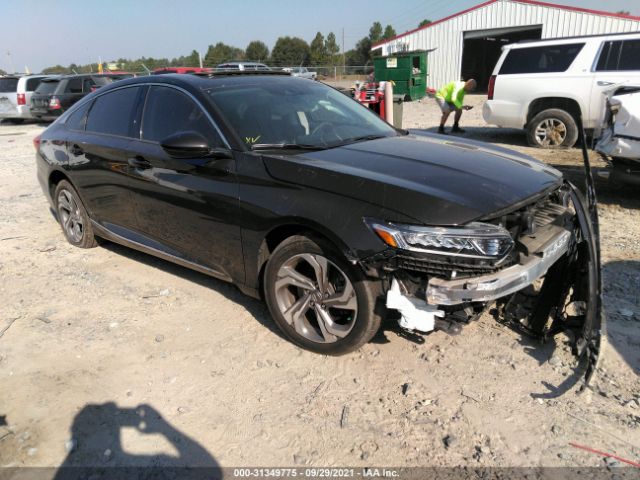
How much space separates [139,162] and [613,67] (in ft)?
28.8

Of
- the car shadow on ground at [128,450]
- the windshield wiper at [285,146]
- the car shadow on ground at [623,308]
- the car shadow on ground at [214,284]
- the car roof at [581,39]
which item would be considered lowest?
the car shadow on ground at [128,450]

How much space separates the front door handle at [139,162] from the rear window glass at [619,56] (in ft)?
28.4

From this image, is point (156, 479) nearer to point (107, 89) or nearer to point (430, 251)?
point (430, 251)

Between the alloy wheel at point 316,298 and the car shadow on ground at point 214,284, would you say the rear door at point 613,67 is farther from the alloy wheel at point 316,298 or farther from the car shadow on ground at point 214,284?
the alloy wheel at point 316,298

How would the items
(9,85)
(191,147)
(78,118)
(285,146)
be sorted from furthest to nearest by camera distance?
(9,85)
(78,118)
(285,146)
(191,147)

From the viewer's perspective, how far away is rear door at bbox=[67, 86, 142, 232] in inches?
168

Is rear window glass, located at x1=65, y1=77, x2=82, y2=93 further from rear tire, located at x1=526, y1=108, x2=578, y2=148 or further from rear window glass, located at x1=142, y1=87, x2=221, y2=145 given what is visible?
rear window glass, located at x1=142, y1=87, x2=221, y2=145

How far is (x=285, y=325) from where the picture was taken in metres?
3.38

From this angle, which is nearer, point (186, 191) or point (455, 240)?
point (455, 240)

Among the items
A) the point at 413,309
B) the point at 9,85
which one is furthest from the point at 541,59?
the point at 9,85

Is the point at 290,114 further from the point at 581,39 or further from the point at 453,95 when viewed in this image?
the point at 453,95

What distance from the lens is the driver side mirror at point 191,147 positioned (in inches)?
131

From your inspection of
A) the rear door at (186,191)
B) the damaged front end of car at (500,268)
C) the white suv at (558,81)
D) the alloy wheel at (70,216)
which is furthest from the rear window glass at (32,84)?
the damaged front end of car at (500,268)

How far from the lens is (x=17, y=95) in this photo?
1788 centimetres
